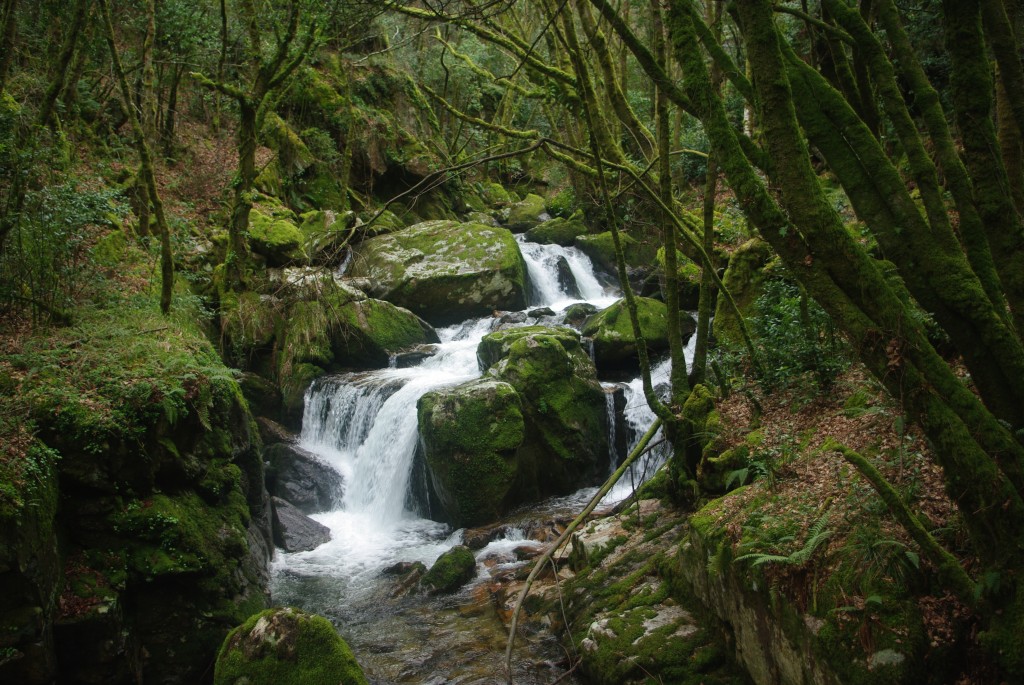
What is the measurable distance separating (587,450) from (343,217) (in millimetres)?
8206

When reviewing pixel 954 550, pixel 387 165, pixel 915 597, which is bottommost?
pixel 915 597

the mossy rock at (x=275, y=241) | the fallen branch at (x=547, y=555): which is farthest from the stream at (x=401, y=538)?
the mossy rock at (x=275, y=241)

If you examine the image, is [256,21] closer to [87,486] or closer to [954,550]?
[87,486]

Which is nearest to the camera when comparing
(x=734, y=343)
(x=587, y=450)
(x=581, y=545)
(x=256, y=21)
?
(x=581, y=545)

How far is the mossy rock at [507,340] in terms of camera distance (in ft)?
37.5

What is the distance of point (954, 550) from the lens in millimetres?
3545

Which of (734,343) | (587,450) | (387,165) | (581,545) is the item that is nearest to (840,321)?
(581,545)

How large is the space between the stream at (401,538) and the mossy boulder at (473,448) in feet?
1.38

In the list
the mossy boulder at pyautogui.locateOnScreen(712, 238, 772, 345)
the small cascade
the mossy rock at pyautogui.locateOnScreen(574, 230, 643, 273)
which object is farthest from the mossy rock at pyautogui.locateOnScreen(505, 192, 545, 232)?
the mossy boulder at pyautogui.locateOnScreen(712, 238, 772, 345)

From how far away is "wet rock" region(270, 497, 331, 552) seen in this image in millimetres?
9625

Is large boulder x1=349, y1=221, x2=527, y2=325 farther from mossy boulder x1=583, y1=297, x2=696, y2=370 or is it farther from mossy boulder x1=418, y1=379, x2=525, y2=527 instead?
mossy boulder x1=418, y1=379, x2=525, y2=527

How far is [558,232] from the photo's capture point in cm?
1950

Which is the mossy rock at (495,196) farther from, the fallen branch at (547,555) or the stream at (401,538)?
the fallen branch at (547,555)

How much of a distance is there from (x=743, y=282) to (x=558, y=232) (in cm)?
1011
